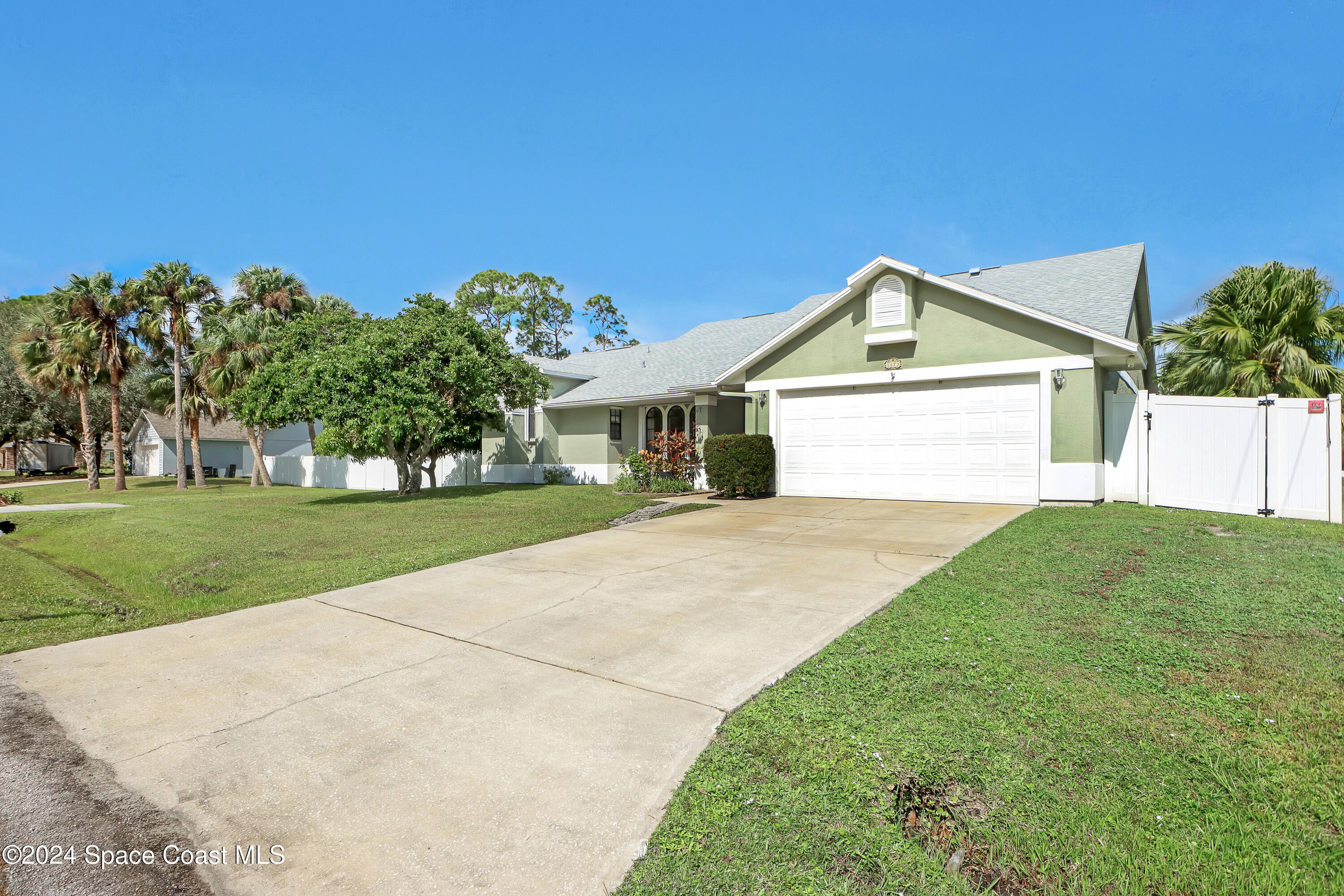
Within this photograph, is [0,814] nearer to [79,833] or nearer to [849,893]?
[79,833]

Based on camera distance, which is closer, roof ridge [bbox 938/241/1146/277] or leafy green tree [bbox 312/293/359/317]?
roof ridge [bbox 938/241/1146/277]

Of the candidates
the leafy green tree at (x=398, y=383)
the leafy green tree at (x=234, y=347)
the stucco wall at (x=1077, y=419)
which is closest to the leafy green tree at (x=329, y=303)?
the leafy green tree at (x=234, y=347)

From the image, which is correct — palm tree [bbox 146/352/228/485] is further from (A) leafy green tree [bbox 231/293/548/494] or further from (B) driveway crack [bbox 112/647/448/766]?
(B) driveway crack [bbox 112/647/448/766]

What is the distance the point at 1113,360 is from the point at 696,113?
1282 centimetres

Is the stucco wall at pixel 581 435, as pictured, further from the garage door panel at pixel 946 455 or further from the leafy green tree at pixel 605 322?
the leafy green tree at pixel 605 322

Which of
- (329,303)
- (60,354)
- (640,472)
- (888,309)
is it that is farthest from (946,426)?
(60,354)

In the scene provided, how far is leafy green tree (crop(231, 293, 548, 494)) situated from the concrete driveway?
1105 cm

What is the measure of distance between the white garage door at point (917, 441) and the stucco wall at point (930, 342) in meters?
0.53

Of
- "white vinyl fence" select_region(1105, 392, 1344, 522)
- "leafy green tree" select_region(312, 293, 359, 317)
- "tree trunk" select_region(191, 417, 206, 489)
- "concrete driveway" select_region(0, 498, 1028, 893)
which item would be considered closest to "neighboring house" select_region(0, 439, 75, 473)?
"tree trunk" select_region(191, 417, 206, 489)

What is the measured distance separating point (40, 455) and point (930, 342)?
63588 mm

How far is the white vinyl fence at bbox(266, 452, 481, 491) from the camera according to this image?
25.5 meters

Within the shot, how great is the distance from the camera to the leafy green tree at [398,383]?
55.7 feet

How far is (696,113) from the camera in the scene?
1833cm

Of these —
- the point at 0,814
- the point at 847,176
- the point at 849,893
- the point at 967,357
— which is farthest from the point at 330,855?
the point at 847,176
